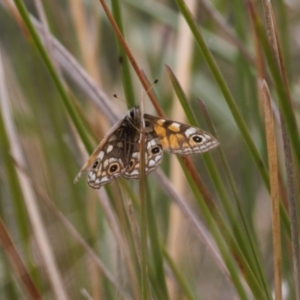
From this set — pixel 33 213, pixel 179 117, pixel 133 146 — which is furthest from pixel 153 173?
pixel 179 117

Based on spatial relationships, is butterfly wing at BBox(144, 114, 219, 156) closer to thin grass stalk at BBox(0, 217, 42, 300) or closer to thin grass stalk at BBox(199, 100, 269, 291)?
thin grass stalk at BBox(199, 100, 269, 291)

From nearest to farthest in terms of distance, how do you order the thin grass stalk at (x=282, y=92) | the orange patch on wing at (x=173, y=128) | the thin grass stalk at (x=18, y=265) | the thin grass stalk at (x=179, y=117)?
the thin grass stalk at (x=282, y=92), the thin grass stalk at (x=18, y=265), the orange patch on wing at (x=173, y=128), the thin grass stalk at (x=179, y=117)

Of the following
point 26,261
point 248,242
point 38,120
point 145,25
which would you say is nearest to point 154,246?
point 248,242

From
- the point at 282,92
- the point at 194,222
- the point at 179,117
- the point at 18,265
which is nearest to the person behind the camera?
the point at 282,92

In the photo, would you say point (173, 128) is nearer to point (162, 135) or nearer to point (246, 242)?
point (162, 135)

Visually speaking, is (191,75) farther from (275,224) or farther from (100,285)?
(275,224)

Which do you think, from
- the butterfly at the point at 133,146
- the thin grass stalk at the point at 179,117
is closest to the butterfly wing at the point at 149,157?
the butterfly at the point at 133,146

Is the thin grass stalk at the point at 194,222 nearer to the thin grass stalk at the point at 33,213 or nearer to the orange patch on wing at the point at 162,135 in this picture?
the orange patch on wing at the point at 162,135
